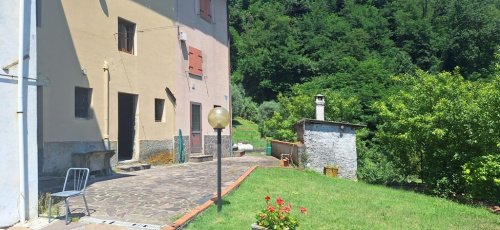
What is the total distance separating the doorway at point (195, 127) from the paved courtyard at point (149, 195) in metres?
6.21

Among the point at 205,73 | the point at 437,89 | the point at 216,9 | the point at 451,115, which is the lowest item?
the point at 451,115

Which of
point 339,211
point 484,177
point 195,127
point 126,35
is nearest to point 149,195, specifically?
point 339,211

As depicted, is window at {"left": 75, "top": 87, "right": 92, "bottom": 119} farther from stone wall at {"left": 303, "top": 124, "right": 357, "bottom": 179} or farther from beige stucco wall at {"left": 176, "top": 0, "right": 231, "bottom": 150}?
stone wall at {"left": 303, "top": 124, "right": 357, "bottom": 179}

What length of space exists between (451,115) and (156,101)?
33.7 feet

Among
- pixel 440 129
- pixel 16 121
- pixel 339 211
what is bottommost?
pixel 339 211

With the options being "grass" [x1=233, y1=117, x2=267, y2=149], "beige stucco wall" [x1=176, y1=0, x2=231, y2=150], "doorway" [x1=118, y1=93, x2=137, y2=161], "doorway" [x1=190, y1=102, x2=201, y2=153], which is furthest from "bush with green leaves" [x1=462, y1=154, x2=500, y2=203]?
"grass" [x1=233, y1=117, x2=267, y2=149]

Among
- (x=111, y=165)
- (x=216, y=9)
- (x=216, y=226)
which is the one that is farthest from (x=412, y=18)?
(x=216, y=226)

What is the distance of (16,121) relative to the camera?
6.36 metres

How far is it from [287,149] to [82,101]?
9.10 meters

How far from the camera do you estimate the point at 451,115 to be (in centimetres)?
1271

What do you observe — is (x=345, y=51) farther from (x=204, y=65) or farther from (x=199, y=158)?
(x=199, y=158)

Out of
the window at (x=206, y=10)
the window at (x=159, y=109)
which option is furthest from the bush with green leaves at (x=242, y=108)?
the window at (x=159, y=109)

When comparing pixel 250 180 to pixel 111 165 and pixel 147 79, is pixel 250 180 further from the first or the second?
pixel 147 79

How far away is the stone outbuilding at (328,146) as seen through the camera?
16875 mm
